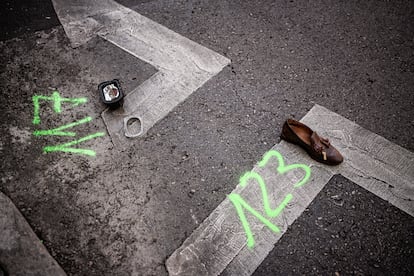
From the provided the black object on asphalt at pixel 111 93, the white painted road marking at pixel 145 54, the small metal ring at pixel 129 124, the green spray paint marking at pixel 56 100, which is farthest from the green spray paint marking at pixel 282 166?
the green spray paint marking at pixel 56 100

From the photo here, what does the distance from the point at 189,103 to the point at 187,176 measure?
94 cm

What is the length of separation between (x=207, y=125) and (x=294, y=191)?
1141 millimetres

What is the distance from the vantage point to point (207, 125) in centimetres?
326

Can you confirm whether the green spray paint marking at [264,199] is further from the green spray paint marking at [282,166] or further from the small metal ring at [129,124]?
the small metal ring at [129,124]

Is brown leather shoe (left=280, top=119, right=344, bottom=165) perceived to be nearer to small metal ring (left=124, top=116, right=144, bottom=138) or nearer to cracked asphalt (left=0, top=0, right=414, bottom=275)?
cracked asphalt (left=0, top=0, right=414, bottom=275)

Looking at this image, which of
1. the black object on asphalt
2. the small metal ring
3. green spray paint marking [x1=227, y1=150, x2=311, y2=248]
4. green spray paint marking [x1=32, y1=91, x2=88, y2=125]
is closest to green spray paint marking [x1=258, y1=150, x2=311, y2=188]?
green spray paint marking [x1=227, y1=150, x2=311, y2=248]

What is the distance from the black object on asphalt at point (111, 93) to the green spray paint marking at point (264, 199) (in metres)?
1.60

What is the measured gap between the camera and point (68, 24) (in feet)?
13.9

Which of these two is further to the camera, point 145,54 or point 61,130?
point 145,54

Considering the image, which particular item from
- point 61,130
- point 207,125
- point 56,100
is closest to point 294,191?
point 207,125

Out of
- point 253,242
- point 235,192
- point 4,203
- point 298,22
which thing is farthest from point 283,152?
point 4,203

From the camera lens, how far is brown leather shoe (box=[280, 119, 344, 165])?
288 cm

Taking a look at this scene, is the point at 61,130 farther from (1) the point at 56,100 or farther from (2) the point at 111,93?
(2) the point at 111,93

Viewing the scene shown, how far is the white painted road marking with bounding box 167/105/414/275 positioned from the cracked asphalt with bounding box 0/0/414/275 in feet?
0.28
